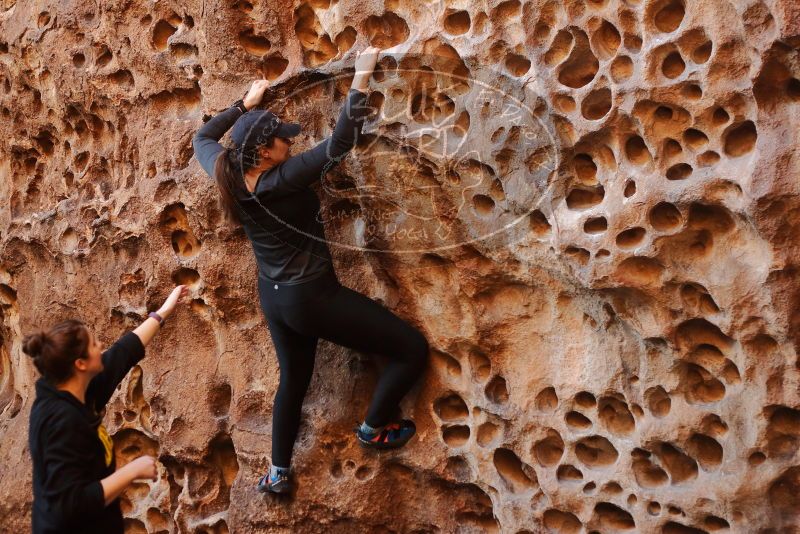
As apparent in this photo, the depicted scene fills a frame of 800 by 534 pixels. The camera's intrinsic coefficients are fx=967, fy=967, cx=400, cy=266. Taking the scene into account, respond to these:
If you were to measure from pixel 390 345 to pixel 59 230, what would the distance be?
1.83 meters

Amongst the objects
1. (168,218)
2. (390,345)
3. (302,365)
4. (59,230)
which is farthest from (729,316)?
(59,230)

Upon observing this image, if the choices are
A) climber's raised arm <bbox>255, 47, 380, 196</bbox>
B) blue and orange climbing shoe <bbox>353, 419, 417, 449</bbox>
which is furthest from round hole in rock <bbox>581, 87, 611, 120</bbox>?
blue and orange climbing shoe <bbox>353, 419, 417, 449</bbox>

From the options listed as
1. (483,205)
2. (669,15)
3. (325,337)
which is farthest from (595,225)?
(325,337)

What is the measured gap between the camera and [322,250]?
325 centimetres

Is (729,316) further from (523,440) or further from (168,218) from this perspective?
(168,218)

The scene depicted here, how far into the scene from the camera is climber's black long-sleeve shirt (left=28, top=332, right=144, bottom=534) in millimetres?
2488

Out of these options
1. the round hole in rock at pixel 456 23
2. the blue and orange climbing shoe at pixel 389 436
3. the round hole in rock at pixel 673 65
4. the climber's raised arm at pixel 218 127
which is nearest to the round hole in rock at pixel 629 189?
the round hole in rock at pixel 673 65

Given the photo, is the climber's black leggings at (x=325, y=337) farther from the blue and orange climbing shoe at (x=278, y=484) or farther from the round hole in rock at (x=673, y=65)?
the round hole in rock at (x=673, y=65)

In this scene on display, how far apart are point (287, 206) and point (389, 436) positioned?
925 millimetres

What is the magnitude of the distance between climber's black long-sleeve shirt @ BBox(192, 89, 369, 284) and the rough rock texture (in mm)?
291

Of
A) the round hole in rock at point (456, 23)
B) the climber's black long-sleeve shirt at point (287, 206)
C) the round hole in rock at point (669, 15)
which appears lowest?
the climber's black long-sleeve shirt at point (287, 206)

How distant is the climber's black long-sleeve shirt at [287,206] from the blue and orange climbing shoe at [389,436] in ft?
2.10

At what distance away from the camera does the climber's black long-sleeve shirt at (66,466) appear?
2488mm

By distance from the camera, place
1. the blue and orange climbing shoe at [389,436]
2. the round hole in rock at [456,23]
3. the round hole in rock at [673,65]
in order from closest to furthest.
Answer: the round hole in rock at [673,65] → the round hole in rock at [456,23] → the blue and orange climbing shoe at [389,436]
